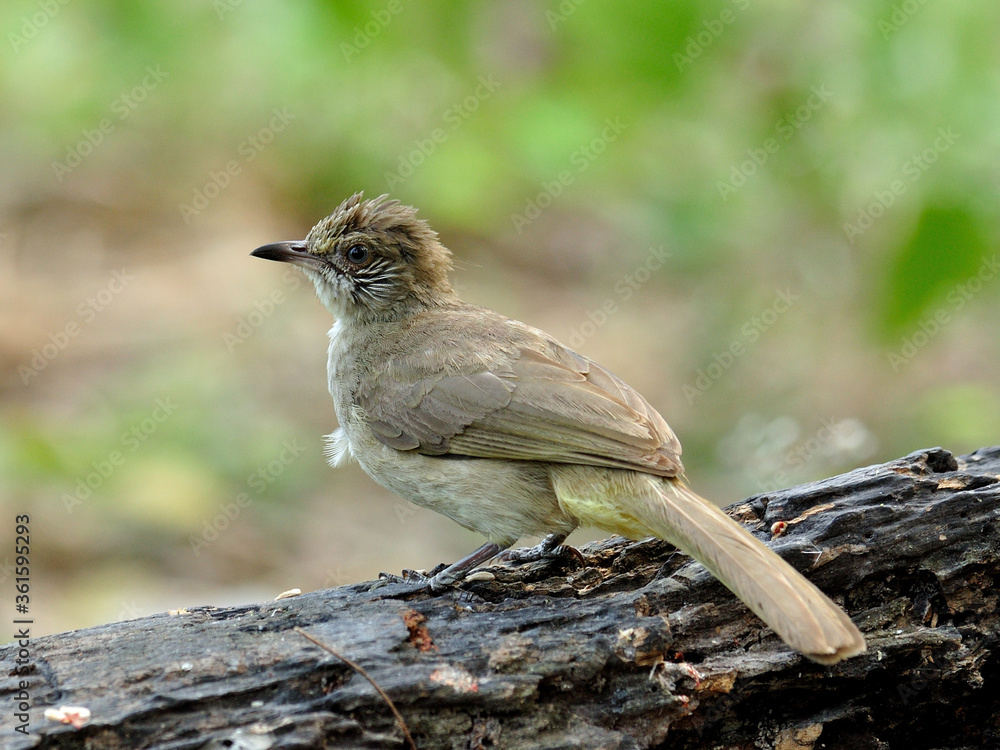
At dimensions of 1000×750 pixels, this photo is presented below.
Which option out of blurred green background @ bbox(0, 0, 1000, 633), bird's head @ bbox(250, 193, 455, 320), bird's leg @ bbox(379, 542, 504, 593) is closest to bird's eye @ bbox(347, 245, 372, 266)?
bird's head @ bbox(250, 193, 455, 320)

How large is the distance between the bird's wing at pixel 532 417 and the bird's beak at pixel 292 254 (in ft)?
3.46

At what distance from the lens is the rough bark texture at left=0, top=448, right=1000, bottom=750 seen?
11.1 feet

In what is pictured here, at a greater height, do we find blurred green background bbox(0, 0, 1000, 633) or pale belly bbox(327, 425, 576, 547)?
blurred green background bbox(0, 0, 1000, 633)

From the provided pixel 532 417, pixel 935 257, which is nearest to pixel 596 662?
pixel 532 417

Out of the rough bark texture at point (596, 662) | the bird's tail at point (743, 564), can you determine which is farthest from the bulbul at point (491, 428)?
the rough bark texture at point (596, 662)

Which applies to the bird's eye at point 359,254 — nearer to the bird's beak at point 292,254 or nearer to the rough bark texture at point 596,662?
the bird's beak at point 292,254

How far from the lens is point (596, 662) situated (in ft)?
11.7

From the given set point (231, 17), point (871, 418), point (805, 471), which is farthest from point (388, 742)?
point (871, 418)

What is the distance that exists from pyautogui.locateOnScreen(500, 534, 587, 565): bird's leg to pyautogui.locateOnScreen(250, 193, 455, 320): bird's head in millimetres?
1593

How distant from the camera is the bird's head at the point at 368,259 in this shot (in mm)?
5734

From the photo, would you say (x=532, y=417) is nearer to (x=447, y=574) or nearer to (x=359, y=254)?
(x=447, y=574)

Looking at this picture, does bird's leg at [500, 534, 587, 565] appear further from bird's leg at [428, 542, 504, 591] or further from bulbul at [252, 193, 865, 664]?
bird's leg at [428, 542, 504, 591]

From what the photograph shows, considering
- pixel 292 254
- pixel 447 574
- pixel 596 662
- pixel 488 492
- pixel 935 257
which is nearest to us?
pixel 596 662

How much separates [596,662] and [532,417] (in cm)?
133
